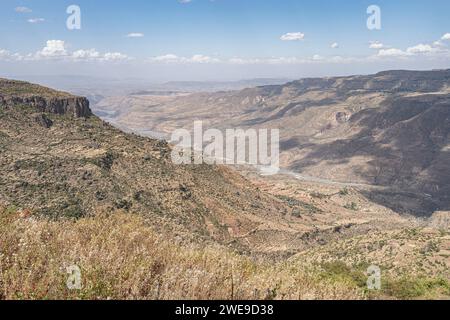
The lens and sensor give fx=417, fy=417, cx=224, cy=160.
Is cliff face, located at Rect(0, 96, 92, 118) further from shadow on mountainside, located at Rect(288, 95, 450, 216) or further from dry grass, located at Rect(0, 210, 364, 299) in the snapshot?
shadow on mountainside, located at Rect(288, 95, 450, 216)

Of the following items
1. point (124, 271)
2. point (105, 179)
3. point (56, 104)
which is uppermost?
point (56, 104)

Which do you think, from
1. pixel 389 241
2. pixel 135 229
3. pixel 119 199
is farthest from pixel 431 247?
pixel 135 229

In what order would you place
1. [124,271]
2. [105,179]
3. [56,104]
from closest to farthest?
[124,271]
[105,179]
[56,104]

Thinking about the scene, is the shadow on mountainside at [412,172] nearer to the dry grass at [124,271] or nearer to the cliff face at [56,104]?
the cliff face at [56,104]

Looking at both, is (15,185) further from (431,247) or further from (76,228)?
(431,247)

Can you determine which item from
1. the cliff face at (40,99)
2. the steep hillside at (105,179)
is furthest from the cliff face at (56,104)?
the steep hillside at (105,179)

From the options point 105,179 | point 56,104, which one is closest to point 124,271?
point 105,179

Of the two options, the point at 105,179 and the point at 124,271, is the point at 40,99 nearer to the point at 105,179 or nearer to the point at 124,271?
the point at 105,179
